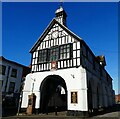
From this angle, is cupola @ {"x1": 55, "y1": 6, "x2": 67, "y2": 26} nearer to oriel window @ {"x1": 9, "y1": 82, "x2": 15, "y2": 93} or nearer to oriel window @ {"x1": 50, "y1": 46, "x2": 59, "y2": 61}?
oriel window @ {"x1": 50, "y1": 46, "x2": 59, "y2": 61}

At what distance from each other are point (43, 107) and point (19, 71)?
1005 centimetres

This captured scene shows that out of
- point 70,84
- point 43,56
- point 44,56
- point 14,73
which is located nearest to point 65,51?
point 44,56

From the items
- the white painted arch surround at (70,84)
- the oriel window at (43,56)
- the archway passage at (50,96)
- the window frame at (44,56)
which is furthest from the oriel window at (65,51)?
the archway passage at (50,96)

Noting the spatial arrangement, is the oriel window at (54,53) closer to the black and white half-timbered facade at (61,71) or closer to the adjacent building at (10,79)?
the black and white half-timbered facade at (61,71)

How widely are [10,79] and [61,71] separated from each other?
11.2 metres

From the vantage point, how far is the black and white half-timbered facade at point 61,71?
47.4ft

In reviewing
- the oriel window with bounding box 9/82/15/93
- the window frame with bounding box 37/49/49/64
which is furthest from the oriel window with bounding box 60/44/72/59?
the oriel window with bounding box 9/82/15/93

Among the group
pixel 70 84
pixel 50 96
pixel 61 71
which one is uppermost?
pixel 61 71

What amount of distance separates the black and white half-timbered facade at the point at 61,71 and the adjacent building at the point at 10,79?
607 cm

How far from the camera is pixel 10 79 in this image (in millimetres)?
23328

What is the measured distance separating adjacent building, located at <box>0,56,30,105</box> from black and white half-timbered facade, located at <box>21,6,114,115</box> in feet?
19.9

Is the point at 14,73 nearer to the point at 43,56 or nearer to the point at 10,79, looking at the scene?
the point at 10,79

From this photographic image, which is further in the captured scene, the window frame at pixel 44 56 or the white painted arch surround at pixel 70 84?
the window frame at pixel 44 56

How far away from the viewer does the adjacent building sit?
2218 centimetres
